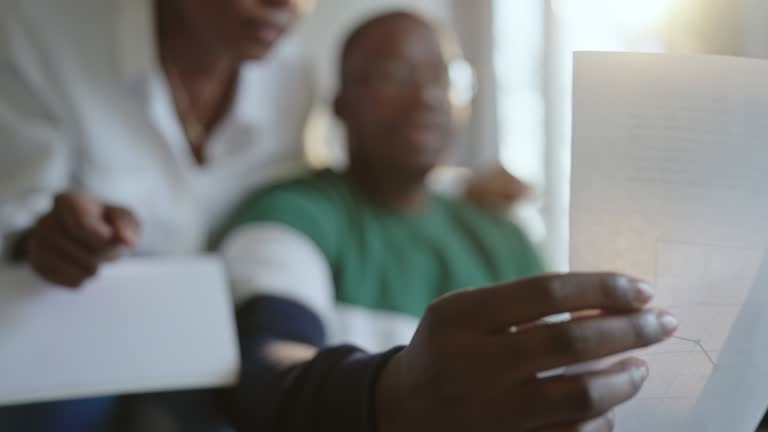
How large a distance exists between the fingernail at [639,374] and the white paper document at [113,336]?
0.32 m

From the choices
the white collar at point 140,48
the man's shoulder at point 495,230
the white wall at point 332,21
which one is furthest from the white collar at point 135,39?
the white wall at point 332,21

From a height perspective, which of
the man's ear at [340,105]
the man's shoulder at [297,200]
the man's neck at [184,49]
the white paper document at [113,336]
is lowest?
the white paper document at [113,336]

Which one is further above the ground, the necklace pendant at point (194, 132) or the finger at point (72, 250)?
the necklace pendant at point (194, 132)

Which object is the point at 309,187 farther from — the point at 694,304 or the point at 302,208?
the point at 694,304

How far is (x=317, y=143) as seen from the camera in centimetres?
149

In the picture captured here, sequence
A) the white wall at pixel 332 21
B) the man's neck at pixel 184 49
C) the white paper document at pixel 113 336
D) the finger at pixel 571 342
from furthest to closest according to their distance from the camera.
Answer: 1. the white wall at pixel 332 21
2. the man's neck at pixel 184 49
3. the white paper document at pixel 113 336
4. the finger at pixel 571 342

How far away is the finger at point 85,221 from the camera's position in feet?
1.80

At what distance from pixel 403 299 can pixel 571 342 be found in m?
0.51

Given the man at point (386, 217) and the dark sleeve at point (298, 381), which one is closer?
the dark sleeve at point (298, 381)

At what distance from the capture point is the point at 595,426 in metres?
0.36

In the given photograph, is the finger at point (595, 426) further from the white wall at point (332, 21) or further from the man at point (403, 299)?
the white wall at point (332, 21)

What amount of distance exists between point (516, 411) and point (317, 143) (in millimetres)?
1174

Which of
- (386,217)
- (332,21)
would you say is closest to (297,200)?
(386,217)

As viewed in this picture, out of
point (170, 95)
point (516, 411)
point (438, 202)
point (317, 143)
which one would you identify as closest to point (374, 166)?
point (438, 202)
